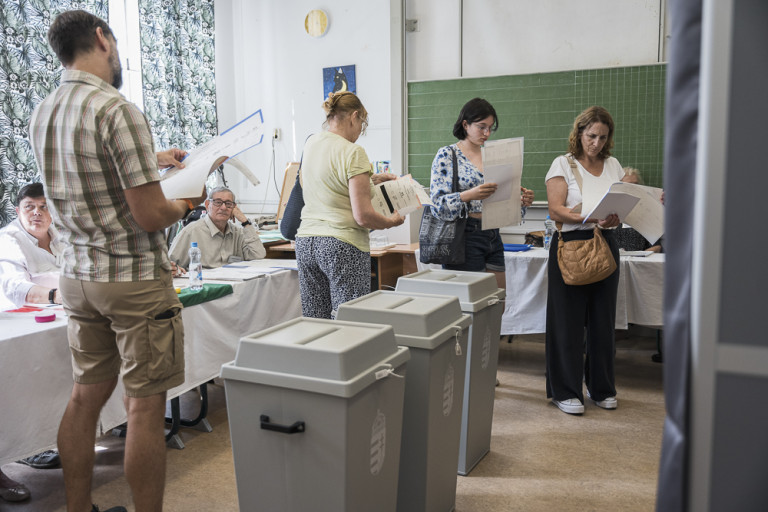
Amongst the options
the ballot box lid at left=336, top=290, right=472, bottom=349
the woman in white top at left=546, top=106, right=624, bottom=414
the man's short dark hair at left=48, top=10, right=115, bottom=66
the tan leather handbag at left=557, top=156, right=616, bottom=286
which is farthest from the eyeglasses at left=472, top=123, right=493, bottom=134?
the man's short dark hair at left=48, top=10, right=115, bottom=66

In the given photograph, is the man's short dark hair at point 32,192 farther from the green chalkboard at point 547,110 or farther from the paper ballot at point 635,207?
the green chalkboard at point 547,110

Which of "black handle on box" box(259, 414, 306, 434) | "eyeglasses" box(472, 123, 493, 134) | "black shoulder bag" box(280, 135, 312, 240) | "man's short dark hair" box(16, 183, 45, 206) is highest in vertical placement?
"eyeglasses" box(472, 123, 493, 134)

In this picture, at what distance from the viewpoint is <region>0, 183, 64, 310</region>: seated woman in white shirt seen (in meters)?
2.46

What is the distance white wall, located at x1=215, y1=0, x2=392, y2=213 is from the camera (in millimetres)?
5324

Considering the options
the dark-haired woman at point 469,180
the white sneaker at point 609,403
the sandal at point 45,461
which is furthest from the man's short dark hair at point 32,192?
the white sneaker at point 609,403

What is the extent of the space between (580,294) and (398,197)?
0.98 metres

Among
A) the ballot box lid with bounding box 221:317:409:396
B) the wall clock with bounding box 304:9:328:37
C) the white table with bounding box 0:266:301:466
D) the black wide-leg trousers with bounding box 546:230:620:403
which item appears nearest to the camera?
the ballot box lid with bounding box 221:317:409:396

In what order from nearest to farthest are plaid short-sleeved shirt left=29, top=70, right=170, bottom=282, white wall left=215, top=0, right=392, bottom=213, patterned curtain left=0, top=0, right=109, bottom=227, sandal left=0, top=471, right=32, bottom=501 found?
plaid short-sleeved shirt left=29, top=70, right=170, bottom=282
sandal left=0, top=471, right=32, bottom=501
patterned curtain left=0, top=0, right=109, bottom=227
white wall left=215, top=0, right=392, bottom=213

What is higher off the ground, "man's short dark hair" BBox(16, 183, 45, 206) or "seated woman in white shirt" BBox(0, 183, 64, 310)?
"man's short dark hair" BBox(16, 183, 45, 206)

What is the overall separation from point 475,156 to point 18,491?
7.51 feet

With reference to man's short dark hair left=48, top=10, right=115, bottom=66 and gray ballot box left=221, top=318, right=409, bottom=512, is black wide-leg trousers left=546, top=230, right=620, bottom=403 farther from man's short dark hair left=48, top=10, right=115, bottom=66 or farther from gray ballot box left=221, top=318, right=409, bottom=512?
man's short dark hair left=48, top=10, right=115, bottom=66

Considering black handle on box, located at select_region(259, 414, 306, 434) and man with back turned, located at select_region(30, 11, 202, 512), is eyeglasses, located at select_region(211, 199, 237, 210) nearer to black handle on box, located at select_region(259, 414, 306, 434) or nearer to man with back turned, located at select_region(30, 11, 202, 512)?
man with back turned, located at select_region(30, 11, 202, 512)

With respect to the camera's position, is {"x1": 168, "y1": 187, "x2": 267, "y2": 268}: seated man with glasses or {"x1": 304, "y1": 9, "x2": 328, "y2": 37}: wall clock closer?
{"x1": 168, "y1": 187, "x2": 267, "y2": 268}: seated man with glasses

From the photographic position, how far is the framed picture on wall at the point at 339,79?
5.41 metres
